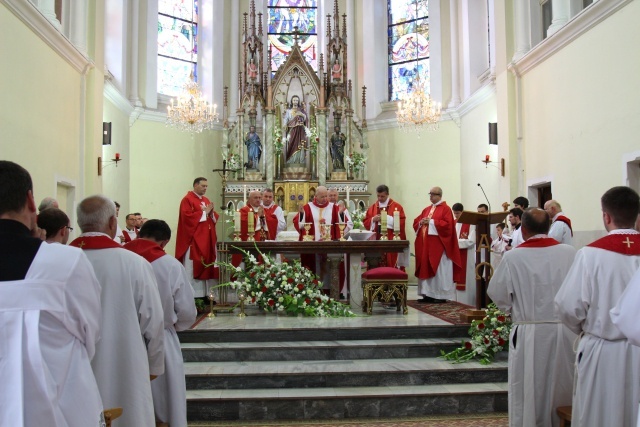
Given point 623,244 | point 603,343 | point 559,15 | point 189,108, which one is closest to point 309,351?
point 603,343

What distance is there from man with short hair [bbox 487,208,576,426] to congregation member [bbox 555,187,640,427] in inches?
27.8

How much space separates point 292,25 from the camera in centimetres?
1728

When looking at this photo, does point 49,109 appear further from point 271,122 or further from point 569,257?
point 569,257

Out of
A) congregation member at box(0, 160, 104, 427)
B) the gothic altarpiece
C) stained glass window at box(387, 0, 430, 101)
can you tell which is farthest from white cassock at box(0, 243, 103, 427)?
stained glass window at box(387, 0, 430, 101)

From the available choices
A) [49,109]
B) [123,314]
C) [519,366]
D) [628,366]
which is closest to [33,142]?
[49,109]

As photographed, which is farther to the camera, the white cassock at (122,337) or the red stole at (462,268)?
the red stole at (462,268)

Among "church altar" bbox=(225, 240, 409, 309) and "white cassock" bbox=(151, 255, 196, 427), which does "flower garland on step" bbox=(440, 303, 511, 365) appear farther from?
"white cassock" bbox=(151, 255, 196, 427)

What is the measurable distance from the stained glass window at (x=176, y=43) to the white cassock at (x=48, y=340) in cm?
1370

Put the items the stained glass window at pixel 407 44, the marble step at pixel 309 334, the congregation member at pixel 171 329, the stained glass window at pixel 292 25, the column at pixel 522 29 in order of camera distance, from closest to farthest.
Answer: the congregation member at pixel 171 329, the marble step at pixel 309 334, the column at pixel 522 29, the stained glass window at pixel 407 44, the stained glass window at pixel 292 25

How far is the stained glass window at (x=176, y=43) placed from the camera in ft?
51.3

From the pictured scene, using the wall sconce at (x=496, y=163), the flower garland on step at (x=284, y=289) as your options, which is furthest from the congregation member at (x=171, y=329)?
the wall sconce at (x=496, y=163)

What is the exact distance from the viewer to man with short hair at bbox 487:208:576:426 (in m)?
4.52

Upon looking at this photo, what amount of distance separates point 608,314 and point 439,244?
21.4 ft

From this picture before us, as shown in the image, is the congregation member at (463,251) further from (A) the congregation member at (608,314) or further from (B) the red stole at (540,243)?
(A) the congregation member at (608,314)
